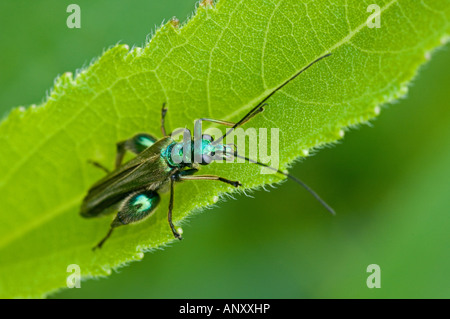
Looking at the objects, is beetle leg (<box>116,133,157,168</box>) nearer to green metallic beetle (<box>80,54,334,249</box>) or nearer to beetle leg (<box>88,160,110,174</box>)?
green metallic beetle (<box>80,54,334,249</box>)

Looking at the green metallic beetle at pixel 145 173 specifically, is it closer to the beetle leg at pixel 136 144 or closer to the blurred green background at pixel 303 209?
the beetle leg at pixel 136 144

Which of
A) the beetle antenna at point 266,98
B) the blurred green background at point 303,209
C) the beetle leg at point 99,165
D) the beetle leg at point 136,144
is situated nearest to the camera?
the beetle antenna at point 266,98

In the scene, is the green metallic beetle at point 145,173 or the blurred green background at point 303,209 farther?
the blurred green background at point 303,209

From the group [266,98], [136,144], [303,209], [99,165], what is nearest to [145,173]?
[136,144]

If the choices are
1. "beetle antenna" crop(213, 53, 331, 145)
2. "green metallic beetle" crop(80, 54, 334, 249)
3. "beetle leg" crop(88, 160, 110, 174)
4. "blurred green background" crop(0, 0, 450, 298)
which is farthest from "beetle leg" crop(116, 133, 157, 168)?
"blurred green background" crop(0, 0, 450, 298)

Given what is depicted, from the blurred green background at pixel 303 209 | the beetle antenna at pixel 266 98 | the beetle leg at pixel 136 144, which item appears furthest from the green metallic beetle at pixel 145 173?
the blurred green background at pixel 303 209

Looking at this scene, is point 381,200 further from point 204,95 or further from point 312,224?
point 204,95

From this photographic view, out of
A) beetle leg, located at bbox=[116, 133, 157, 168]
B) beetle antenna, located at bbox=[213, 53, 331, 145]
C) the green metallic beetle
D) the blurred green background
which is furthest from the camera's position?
the blurred green background
